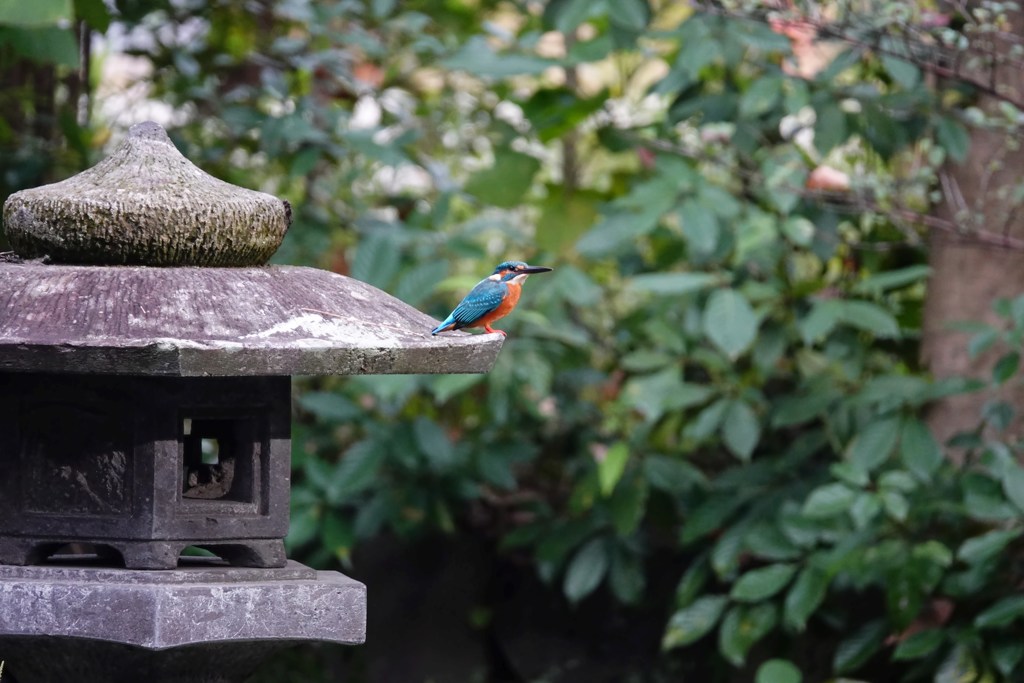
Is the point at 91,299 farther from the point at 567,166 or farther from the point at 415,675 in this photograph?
the point at 567,166

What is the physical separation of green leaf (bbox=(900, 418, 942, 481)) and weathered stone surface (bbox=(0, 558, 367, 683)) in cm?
194

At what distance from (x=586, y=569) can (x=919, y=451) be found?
4.55 ft

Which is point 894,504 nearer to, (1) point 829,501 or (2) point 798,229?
(1) point 829,501

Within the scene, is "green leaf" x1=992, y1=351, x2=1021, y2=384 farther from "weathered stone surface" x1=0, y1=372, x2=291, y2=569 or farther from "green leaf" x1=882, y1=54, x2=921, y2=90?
"weathered stone surface" x1=0, y1=372, x2=291, y2=569

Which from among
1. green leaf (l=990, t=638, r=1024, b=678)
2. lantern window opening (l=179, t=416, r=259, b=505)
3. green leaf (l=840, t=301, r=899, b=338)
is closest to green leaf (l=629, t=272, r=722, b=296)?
green leaf (l=840, t=301, r=899, b=338)

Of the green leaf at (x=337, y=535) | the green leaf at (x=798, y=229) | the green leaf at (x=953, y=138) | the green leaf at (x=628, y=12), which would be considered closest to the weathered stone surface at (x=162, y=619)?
the green leaf at (x=337, y=535)

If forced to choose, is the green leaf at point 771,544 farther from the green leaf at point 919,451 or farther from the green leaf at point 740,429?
the green leaf at point 919,451

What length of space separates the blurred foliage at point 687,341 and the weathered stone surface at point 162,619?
56.6 inches

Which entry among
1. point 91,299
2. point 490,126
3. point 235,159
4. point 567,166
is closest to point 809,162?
point 490,126

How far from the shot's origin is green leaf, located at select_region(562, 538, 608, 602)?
4.65 metres

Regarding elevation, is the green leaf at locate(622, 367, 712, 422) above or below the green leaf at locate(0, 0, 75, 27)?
below

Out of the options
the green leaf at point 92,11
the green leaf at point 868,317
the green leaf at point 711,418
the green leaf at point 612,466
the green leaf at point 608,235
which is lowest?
the green leaf at point 612,466

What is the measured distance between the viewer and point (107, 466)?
2.52m

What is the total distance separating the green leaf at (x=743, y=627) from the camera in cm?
409
